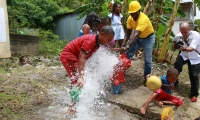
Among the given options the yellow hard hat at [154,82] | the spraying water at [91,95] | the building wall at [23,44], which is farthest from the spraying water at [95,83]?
the building wall at [23,44]

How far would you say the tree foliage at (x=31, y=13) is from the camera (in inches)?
413

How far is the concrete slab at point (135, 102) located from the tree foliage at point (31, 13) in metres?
7.52

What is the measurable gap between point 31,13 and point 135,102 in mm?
10284

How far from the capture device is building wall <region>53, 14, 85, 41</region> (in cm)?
1300

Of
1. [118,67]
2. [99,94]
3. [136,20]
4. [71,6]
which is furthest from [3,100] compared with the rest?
[71,6]

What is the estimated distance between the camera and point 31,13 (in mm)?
12219

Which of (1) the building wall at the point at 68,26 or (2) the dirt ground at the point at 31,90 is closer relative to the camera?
(2) the dirt ground at the point at 31,90

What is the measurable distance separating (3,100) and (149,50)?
2942 millimetres

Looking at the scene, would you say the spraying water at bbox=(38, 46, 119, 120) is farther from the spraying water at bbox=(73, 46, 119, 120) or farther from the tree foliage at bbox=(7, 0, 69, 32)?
the tree foliage at bbox=(7, 0, 69, 32)

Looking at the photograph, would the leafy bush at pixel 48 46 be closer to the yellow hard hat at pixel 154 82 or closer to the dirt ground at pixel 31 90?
the dirt ground at pixel 31 90

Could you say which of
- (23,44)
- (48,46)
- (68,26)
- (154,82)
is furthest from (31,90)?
(68,26)

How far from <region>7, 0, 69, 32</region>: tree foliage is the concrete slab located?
752cm

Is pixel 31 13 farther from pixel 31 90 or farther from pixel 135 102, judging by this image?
pixel 135 102

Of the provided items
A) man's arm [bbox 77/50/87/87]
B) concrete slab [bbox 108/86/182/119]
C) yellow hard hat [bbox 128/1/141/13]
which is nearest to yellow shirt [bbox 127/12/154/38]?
yellow hard hat [bbox 128/1/141/13]
